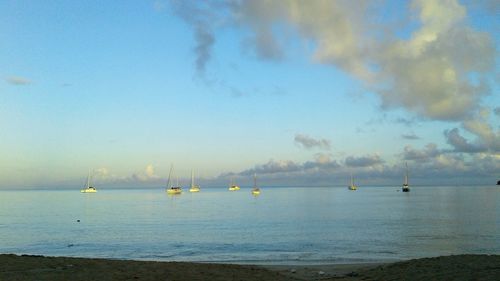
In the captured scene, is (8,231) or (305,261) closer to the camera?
(305,261)

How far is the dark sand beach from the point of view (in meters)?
18.8

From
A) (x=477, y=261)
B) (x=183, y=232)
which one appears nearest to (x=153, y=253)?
(x=183, y=232)

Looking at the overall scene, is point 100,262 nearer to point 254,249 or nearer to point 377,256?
point 254,249

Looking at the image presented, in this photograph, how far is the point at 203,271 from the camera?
21.9 metres

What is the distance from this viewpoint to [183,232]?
190ft

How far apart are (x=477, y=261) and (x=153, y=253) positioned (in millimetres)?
27169

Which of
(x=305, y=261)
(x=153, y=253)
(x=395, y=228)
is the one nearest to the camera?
(x=305, y=261)

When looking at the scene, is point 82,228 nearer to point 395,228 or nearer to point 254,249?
point 254,249

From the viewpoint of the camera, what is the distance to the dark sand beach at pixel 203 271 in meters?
18.8

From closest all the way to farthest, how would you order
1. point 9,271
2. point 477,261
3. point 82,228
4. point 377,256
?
point 9,271, point 477,261, point 377,256, point 82,228

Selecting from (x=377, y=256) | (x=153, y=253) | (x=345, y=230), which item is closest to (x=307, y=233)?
(x=345, y=230)

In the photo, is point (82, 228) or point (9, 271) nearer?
point (9, 271)

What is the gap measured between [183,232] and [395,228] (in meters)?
29.0

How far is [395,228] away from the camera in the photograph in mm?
59500
